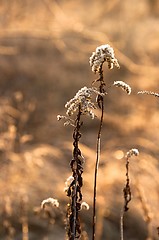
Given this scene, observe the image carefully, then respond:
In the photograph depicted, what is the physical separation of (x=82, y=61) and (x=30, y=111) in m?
2.02

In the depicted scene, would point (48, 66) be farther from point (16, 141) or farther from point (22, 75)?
point (16, 141)

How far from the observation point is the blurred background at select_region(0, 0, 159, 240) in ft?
18.4

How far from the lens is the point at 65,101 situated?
27.6 ft

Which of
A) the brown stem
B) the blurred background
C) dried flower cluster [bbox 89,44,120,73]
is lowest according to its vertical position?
Result: the brown stem

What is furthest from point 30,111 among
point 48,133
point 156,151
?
point 156,151

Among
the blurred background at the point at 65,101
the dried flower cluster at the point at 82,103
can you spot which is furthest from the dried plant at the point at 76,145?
the blurred background at the point at 65,101

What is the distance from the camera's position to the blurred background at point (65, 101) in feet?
18.4

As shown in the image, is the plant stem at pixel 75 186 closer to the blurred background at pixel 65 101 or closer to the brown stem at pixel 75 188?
the brown stem at pixel 75 188

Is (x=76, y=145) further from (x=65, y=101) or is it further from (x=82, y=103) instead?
(x=65, y=101)

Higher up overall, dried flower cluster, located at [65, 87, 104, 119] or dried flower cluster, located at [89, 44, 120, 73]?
dried flower cluster, located at [89, 44, 120, 73]

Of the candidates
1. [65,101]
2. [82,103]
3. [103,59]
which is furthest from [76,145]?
[65,101]

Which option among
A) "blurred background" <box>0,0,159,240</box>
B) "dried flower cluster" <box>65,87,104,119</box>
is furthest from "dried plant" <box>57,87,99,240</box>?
"blurred background" <box>0,0,159,240</box>

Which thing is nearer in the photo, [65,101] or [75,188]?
[75,188]

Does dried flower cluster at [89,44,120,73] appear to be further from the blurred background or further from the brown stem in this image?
the blurred background
